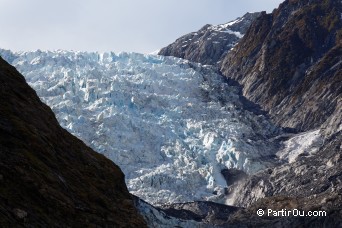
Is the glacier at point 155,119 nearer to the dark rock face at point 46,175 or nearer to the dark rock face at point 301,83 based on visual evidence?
the dark rock face at point 301,83

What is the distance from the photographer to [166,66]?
175 metres

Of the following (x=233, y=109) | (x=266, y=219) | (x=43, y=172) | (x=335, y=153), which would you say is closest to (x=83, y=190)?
(x=43, y=172)

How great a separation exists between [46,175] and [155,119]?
129627mm

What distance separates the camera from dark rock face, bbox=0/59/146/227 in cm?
1873

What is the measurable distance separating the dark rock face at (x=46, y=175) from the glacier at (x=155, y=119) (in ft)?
319

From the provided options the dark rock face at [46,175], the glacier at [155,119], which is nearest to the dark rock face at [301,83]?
the glacier at [155,119]

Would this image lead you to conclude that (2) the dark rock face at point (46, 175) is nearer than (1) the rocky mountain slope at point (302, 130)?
Yes

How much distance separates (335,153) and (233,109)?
4533 cm

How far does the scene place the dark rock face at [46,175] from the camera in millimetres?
18734

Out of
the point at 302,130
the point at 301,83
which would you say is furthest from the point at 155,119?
the point at 301,83

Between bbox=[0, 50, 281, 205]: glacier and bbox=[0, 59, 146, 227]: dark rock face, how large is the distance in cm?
9714

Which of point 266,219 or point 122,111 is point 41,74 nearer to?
point 122,111

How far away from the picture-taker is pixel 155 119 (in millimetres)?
150625

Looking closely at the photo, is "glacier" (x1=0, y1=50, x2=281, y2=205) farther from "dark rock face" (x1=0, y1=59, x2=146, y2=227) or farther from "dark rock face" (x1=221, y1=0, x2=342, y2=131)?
"dark rock face" (x1=0, y1=59, x2=146, y2=227)
